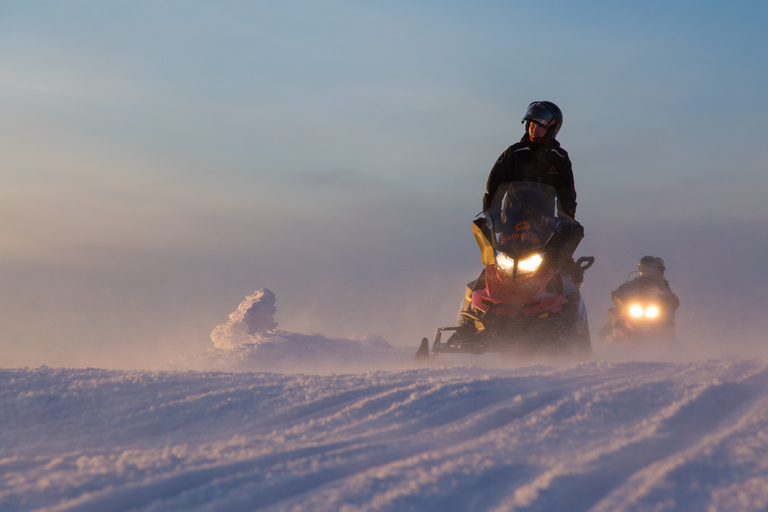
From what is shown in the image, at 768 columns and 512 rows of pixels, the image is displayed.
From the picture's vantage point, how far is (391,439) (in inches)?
87.6

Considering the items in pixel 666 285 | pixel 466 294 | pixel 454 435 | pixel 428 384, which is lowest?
pixel 454 435

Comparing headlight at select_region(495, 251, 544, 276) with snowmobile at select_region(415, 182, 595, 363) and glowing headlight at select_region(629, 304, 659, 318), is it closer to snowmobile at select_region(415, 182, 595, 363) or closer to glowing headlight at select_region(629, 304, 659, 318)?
snowmobile at select_region(415, 182, 595, 363)

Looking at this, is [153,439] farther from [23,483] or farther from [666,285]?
[666,285]

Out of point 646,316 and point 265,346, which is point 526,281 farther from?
point 265,346

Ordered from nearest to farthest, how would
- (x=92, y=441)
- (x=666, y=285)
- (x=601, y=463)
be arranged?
1. (x=601, y=463)
2. (x=92, y=441)
3. (x=666, y=285)

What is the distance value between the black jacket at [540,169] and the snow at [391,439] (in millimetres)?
2074

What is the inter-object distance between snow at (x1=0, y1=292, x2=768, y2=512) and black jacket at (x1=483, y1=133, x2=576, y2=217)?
2.07 meters

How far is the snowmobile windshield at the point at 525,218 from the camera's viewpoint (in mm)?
4766

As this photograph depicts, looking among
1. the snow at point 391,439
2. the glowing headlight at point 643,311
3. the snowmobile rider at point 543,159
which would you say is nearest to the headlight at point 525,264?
the snowmobile rider at point 543,159

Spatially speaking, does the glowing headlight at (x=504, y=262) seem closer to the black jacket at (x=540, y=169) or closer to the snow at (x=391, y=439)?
the black jacket at (x=540, y=169)

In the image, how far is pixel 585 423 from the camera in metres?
2.30

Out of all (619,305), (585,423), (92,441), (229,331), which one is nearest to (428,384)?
(585,423)

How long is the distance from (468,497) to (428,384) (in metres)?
1.16

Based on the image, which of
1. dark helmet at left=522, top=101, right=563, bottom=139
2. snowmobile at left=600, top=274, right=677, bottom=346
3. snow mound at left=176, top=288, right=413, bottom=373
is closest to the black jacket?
dark helmet at left=522, top=101, right=563, bottom=139
